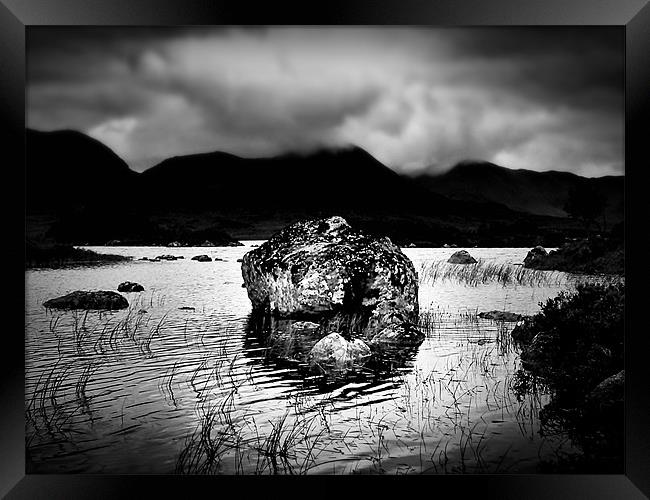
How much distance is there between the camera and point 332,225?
18.1 feet

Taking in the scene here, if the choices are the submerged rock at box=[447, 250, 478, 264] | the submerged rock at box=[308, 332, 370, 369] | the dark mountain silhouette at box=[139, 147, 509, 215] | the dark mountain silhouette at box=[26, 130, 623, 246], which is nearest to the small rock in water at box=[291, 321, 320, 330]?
the submerged rock at box=[308, 332, 370, 369]

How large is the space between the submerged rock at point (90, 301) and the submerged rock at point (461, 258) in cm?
298

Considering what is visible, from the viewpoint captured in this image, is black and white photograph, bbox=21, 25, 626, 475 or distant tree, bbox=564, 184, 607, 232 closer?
black and white photograph, bbox=21, 25, 626, 475

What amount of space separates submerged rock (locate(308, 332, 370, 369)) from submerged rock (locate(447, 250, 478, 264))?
1.19 m

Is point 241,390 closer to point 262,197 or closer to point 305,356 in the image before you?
point 305,356

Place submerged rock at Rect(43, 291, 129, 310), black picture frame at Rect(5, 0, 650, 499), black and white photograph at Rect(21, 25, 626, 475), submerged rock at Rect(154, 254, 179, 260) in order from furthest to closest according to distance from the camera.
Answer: submerged rock at Rect(154, 254, 179, 260) → submerged rock at Rect(43, 291, 129, 310) → black and white photograph at Rect(21, 25, 626, 475) → black picture frame at Rect(5, 0, 650, 499)

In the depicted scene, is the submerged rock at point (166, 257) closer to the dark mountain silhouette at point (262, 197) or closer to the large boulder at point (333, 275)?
the dark mountain silhouette at point (262, 197)

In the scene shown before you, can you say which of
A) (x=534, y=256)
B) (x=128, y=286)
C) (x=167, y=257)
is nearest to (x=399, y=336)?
(x=534, y=256)

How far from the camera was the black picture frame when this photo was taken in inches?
201

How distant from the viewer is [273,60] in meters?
5.34

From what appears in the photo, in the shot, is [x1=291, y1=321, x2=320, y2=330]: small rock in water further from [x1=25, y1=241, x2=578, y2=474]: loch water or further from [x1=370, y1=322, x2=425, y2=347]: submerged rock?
[x1=370, y1=322, x2=425, y2=347]: submerged rock

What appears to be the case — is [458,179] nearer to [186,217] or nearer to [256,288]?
[256,288]
